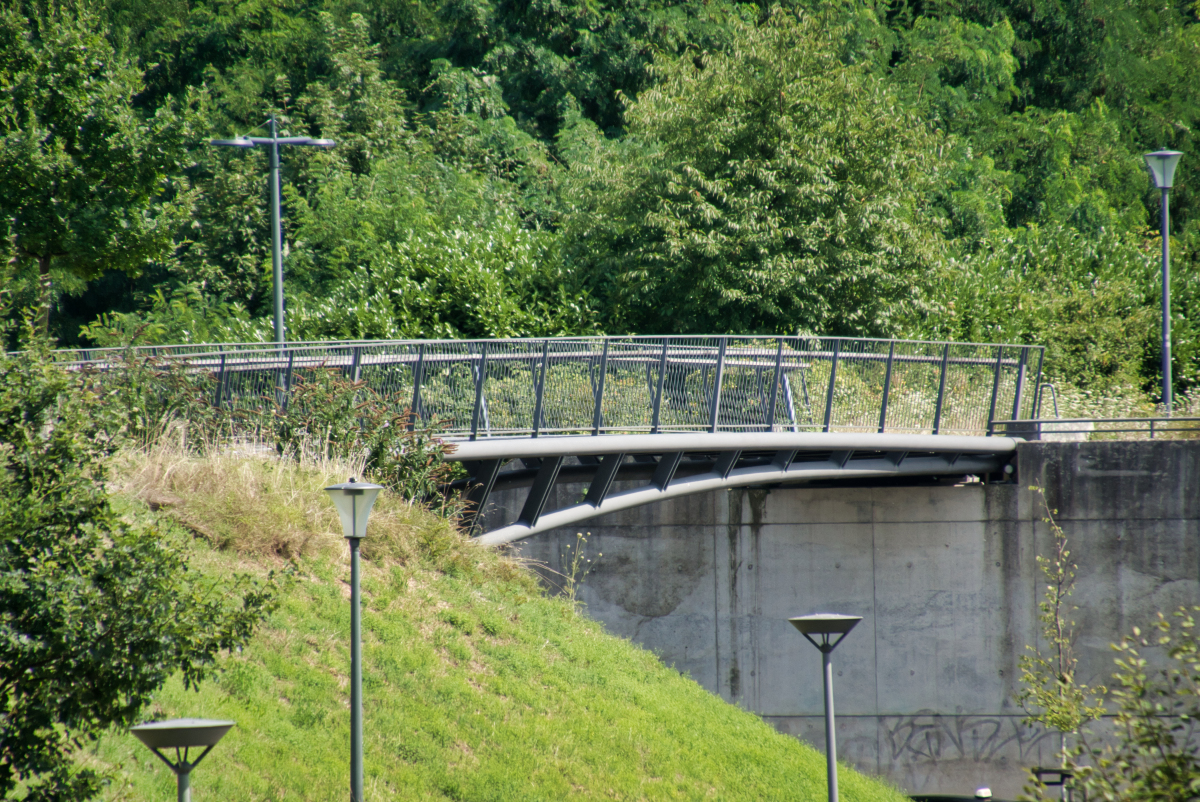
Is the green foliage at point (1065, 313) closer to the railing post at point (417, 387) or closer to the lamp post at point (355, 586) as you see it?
the railing post at point (417, 387)

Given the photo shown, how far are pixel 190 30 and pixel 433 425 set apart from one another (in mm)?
29312

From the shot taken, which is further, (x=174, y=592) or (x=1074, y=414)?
(x=1074, y=414)

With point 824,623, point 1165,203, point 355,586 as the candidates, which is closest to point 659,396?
point 824,623

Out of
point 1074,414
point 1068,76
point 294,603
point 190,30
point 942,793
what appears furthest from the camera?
point 1068,76

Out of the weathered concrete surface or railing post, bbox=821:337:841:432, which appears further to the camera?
the weathered concrete surface

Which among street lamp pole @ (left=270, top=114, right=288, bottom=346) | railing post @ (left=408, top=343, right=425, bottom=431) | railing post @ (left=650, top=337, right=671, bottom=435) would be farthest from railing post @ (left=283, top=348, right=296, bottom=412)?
street lamp pole @ (left=270, top=114, right=288, bottom=346)

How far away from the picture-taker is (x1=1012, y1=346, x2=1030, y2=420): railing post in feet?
64.0

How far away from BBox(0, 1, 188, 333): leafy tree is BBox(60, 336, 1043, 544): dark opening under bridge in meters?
1.90

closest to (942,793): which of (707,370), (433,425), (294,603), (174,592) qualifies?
(707,370)

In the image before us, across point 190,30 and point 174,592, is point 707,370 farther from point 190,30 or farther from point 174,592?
point 190,30

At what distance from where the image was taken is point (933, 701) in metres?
18.9

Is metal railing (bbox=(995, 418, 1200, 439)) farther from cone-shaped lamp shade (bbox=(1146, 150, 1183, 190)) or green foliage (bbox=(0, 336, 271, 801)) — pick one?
green foliage (bbox=(0, 336, 271, 801))

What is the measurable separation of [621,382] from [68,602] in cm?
925

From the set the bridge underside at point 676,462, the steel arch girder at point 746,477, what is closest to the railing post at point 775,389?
the bridge underside at point 676,462
